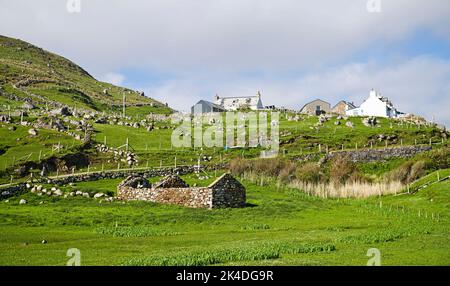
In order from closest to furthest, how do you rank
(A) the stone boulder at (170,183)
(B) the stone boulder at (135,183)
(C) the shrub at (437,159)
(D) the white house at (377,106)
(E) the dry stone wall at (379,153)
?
(A) the stone boulder at (170,183), (B) the stone boulder at (135,183), (C) the shrub at (437,159), (E) the dry stone wall at (379,153), (D) the white house at (377,106)

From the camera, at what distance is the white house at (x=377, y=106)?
489ft

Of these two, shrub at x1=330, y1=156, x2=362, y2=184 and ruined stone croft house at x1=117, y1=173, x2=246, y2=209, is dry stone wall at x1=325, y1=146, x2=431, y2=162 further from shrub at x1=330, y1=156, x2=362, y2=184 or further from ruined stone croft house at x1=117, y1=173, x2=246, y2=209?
ruined stone croft house at x1=117, y1=173, x2=246, y2=209

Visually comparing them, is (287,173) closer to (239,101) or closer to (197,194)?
(197,194)

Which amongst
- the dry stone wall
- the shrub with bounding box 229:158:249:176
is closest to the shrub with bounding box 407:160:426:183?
the dry stone wall

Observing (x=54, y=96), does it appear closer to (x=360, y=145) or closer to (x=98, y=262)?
(x=360, y=145)

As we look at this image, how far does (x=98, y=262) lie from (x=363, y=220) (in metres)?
24.2

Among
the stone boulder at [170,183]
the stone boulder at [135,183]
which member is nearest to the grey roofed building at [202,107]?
the stone boulder at [135,183]

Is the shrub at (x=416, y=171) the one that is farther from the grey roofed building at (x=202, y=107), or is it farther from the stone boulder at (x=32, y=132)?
the grey roofed building at (x=202, y=107)

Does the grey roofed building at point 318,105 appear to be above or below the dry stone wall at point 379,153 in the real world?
above

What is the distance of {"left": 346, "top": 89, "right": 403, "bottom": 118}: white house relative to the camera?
149m

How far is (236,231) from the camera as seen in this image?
34500mm

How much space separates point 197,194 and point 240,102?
131 meters

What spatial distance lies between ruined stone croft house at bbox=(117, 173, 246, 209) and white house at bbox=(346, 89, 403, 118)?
110 meters

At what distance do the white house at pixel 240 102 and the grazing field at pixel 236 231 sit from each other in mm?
116009
